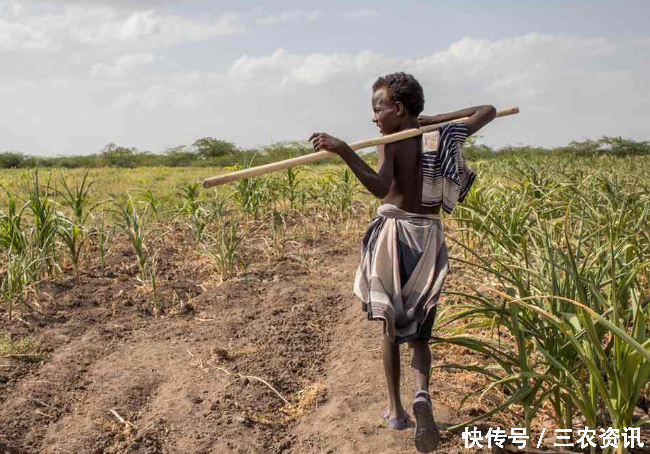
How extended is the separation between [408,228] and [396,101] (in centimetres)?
48

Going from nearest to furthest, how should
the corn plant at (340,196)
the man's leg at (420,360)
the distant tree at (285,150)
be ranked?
the man's leg at (420,360), the corn plant at (340,196), the distant tree at (285,150)

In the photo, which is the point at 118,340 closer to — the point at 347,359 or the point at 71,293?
the point at 71,293

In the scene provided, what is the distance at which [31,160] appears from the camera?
1883 cm

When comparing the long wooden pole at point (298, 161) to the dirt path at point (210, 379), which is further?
the dirt path at point (210, 379)

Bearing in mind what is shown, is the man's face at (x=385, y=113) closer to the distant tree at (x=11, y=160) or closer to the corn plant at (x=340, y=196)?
the corn plant at (x=340, y=196)

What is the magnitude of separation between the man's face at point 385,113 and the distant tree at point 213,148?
1893 cm

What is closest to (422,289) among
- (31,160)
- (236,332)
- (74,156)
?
(236,332)

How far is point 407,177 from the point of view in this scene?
8.43ft

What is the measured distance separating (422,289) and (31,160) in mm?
18484

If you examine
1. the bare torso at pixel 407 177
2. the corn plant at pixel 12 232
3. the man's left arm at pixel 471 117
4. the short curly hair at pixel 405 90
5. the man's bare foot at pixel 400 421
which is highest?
the short curly hair at pixel 405 90

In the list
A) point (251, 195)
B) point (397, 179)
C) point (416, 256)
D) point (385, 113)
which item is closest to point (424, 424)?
point (416, 256)

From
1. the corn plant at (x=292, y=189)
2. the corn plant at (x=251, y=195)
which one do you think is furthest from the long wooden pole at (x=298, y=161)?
the corn plant at (x=292, y=189)

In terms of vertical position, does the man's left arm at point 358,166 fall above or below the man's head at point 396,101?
below

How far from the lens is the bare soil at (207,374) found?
2.79m
